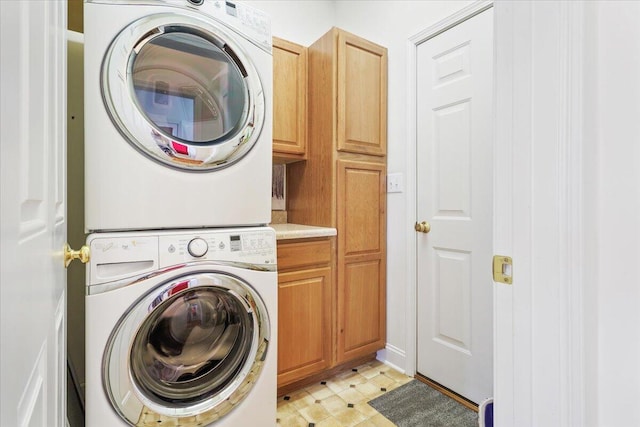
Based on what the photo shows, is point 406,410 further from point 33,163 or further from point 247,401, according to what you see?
point 33,163

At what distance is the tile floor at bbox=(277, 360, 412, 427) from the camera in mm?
1504

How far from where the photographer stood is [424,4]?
5.95 feet

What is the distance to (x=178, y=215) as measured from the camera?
1.14 m

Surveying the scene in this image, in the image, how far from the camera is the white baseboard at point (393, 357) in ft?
6.41

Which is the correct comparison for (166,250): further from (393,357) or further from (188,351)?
(393,357)

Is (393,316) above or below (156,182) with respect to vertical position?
below

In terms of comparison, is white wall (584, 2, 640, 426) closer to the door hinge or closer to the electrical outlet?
the door hinge

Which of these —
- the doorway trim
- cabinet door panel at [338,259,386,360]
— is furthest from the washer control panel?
the doorway trim

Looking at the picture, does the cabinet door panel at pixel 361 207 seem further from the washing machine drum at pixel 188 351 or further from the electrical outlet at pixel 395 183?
the washing machine drum at pixel 188 351

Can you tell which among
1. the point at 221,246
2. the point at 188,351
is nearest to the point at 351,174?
the point at 221,246

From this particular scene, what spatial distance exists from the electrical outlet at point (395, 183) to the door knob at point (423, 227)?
0.25 metres

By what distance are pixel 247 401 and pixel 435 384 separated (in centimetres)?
113

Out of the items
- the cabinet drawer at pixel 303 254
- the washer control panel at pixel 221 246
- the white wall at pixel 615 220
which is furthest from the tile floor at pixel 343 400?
the white wall at pixel 615 220

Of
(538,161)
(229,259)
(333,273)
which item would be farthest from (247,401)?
(538,161)
